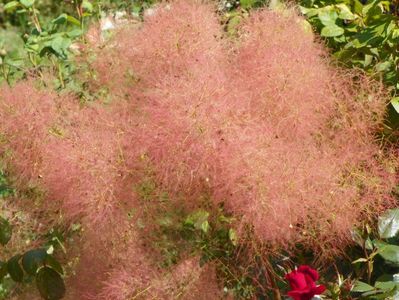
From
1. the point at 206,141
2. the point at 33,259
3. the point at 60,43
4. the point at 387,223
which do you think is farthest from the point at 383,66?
the point at 33,259

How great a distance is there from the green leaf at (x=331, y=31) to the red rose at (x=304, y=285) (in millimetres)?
823

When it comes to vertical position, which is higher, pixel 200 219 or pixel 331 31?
pixel 331 31

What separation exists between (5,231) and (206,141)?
0.75m

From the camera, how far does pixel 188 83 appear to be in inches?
75.8

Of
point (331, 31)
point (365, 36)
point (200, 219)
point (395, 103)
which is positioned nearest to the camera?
point (200, 219)

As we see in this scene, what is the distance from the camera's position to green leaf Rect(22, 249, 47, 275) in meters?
2.11

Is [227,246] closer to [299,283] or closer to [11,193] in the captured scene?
[299,283]

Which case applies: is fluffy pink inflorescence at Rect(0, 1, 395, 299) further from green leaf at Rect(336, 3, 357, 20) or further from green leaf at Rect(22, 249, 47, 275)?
green leaf at Rect(336, 3, 357, 20)

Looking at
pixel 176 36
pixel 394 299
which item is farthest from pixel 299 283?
pixel 176 36

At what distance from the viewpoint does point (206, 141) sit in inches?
71.7

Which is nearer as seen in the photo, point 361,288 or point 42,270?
point 361,288

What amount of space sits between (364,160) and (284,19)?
1.52 feet

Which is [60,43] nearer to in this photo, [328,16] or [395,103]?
[328,16]

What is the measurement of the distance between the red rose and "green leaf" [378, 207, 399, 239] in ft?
0.98
